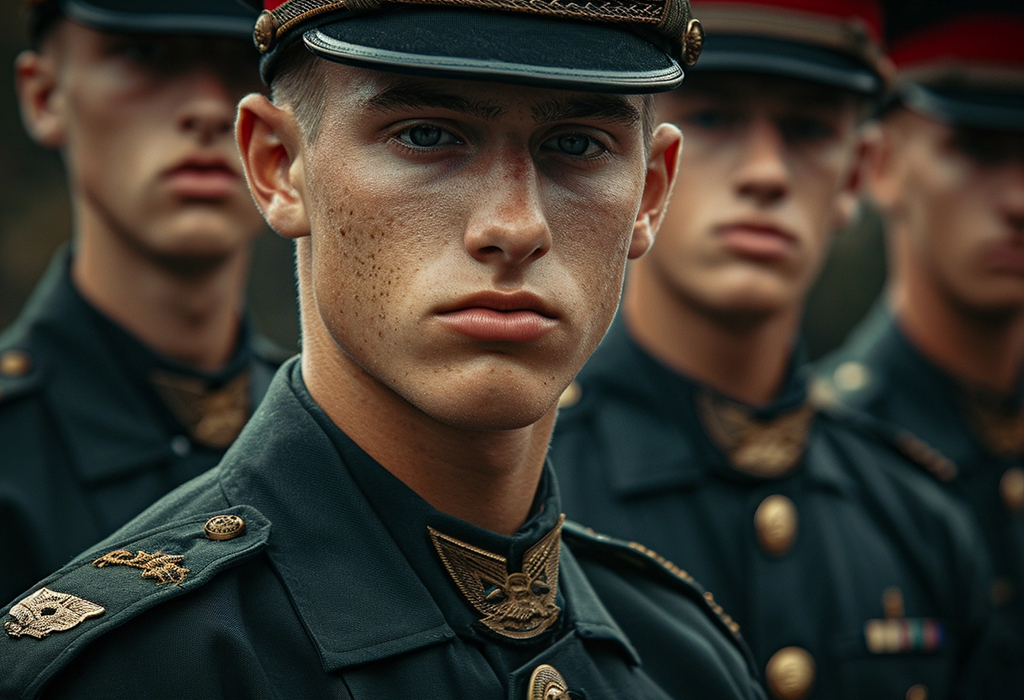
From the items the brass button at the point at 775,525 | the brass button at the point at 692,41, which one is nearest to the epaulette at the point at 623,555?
the brass button at the point at 692,41

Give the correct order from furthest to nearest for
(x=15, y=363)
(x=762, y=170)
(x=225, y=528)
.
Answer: (x=762, y=170), (x=15, y=363), (x=225, y=528)

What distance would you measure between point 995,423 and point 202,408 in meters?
3.60

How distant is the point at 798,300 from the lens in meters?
5.55

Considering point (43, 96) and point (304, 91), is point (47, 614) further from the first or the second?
point (43, 96)

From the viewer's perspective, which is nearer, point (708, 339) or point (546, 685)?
point (546, 685)

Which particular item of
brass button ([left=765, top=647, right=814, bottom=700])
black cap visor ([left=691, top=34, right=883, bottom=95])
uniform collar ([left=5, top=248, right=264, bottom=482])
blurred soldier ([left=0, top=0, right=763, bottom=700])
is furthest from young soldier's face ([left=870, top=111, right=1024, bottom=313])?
blurred soldier ([left=0, top=0, right=763, bottom=700])

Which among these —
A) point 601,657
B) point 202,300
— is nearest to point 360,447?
point 601,657

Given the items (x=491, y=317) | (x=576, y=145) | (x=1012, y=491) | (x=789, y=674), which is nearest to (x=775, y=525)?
(x=789, y=674)

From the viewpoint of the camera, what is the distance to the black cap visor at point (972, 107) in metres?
6.38

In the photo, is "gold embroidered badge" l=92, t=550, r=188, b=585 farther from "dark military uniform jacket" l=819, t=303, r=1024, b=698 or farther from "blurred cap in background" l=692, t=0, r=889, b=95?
"dark military uniform jacket" l=819, t=303, r=1024, b=698

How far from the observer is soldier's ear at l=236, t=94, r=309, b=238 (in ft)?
9.41

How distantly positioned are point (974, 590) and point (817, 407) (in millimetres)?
880

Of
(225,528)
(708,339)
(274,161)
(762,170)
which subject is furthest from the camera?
(708,339)

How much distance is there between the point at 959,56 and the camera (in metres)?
6.66
